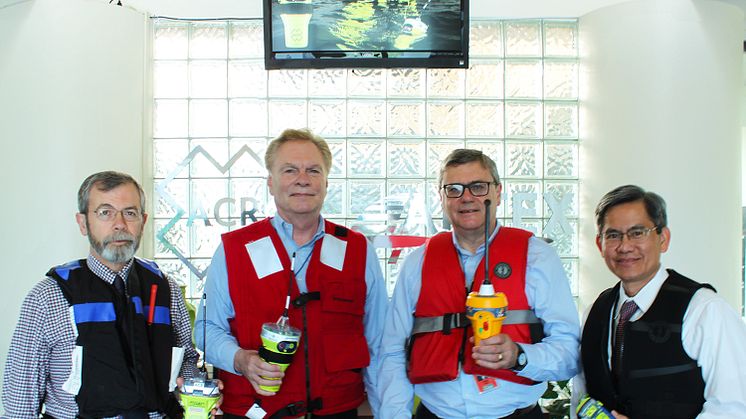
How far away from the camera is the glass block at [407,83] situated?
176 inches

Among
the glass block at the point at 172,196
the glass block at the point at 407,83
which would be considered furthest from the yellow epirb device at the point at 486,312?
the glass block at the point at 172,196

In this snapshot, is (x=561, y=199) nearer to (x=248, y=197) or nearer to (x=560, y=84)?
(x=560, y=84)

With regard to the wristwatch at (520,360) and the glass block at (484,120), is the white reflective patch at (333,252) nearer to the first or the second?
the wristwatch at (520,360)

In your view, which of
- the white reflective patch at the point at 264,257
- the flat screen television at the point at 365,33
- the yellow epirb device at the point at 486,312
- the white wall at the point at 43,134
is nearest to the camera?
the yellow epirb device at the point at 486,312

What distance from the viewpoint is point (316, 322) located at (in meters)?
2.18

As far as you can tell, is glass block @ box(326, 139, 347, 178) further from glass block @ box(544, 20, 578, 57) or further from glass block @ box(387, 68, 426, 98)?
glass block @ box(544, 20, 578, 57)

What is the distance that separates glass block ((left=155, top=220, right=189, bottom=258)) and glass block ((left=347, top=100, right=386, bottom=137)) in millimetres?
1308

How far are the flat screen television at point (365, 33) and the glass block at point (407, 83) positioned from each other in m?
0.58

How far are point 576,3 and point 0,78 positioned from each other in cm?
358

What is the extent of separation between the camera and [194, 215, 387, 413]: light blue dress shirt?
2.12 metres

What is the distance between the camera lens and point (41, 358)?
1859 millimetres

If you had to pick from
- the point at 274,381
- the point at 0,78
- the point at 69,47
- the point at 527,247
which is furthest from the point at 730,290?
the point at 0,78

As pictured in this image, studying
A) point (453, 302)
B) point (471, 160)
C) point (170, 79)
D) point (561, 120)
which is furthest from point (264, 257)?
point (561, 120)

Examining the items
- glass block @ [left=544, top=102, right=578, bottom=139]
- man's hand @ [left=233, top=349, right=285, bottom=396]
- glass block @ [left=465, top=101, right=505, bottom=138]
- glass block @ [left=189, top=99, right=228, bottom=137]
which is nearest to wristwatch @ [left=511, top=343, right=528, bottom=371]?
man's hand @ [left=233, top=349, right=285, bottom=396]
